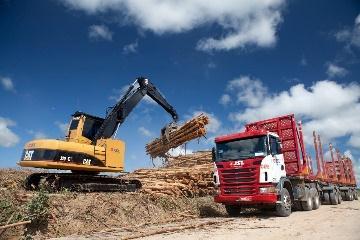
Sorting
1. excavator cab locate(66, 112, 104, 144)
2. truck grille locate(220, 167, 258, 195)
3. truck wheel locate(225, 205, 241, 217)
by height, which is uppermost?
excavator cab locate(66, 112, 104, 144)

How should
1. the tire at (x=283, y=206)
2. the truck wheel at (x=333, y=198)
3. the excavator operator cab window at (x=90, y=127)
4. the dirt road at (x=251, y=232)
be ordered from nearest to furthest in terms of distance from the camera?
the dirt road at (x=251, y=232) → the tire at (x=283, y=206) → the excavator operator cab window at (x=90, y=127) → the truck wheel at (x=333, y=198)

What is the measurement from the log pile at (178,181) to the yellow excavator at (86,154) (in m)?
1.03

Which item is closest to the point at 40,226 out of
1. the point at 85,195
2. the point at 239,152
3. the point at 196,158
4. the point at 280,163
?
the point at 85,195

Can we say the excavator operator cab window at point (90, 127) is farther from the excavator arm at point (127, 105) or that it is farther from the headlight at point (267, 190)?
the headlight at point (267, 190)

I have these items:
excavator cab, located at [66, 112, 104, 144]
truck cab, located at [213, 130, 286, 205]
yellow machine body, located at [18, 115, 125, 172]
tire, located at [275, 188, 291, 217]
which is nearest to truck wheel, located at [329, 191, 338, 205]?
tire, located at [275, 188, 291, 217]

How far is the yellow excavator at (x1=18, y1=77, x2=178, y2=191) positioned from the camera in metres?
13.8

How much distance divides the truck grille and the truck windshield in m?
0.55

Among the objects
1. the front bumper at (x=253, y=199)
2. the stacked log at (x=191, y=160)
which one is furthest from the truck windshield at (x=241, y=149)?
the stacked log at (x=191, y=160)

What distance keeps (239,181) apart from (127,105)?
671 cm

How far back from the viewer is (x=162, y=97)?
761 inches

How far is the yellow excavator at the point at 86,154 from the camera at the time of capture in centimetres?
1377

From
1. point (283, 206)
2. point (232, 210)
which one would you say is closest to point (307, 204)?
point (283, 206)

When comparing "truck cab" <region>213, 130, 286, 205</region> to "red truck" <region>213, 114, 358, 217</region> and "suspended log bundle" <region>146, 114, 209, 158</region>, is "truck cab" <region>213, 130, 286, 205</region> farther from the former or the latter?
"suspended log bundle" <region>146, 114, 209, 158</region>

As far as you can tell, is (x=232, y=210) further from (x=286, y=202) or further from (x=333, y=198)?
(x=333, y=198)
